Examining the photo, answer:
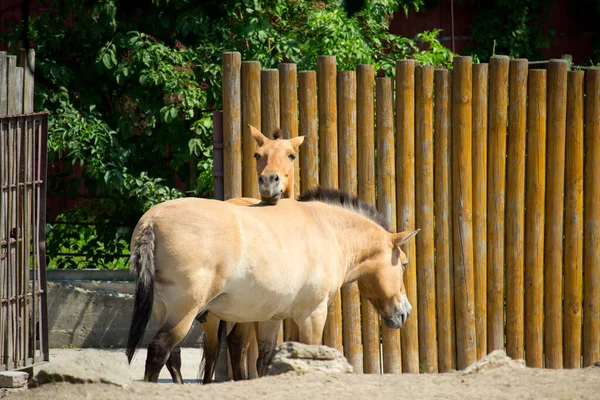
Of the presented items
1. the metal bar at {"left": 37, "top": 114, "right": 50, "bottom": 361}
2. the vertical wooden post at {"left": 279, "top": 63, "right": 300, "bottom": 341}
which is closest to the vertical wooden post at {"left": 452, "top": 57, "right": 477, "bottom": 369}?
the vertical wooden post at {"left": 279, "top": 63, "right": 300, "bottom": 341}

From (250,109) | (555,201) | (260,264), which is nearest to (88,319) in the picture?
(250,109)

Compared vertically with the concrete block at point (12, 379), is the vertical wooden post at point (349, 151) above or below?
above

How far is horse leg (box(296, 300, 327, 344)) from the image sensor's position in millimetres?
6746

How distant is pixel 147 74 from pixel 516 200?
154 inches

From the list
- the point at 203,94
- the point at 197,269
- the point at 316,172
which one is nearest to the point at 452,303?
the point at 316,172

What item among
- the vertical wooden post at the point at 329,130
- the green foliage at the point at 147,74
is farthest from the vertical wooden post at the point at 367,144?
the green foliage at the point at 147,74

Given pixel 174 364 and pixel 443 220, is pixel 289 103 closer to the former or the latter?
pixel 443 220

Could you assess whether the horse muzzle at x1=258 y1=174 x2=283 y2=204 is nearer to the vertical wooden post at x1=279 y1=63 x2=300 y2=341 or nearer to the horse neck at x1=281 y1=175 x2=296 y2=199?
the horse neck at x1=281 y1=175 x2=296 y2=199

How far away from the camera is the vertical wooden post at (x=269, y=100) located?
7574 millimetres

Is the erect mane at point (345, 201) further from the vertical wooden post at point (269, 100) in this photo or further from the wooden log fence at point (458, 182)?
the vertical wooden post at point (269, 100)

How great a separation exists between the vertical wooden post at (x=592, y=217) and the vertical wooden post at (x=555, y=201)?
0.21 meters

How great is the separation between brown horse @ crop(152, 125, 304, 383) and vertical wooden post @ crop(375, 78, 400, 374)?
75cm

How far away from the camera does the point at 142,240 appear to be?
5.98 metres

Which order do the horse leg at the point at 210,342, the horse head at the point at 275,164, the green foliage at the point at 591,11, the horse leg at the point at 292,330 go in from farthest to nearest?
the green foliage at the point at 591,11 < the horse leg at the point at 292,330 < the horse leg at the point at 210,342 < the horse head at the point at 275,164
